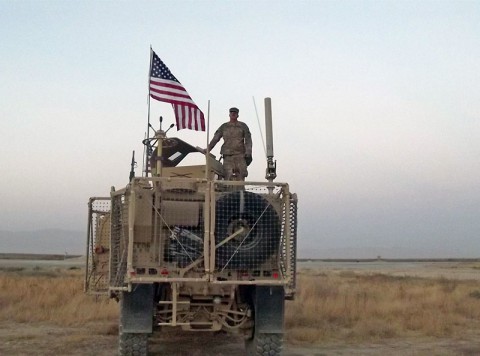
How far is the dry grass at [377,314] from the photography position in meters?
13.0

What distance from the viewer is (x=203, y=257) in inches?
313

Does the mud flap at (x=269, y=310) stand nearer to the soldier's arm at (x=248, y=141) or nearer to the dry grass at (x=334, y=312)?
the soldier's arm at (x=248, y=141)

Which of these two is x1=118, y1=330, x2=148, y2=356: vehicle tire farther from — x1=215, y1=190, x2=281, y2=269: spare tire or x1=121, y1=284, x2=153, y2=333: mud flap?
x1=215, y1=190, x2=281, y2=269: spare tire

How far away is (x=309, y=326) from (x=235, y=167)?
5.16 m

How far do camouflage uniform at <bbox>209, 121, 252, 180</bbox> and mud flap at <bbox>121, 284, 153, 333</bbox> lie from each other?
295cm

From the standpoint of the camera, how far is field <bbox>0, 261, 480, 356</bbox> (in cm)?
1093

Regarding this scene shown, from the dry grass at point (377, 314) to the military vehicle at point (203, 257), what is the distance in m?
4.19

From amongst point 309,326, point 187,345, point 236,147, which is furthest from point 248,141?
point 309,326

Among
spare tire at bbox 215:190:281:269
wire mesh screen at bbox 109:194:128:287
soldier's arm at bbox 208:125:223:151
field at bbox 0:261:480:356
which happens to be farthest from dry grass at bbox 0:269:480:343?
spare tire at bbox 215:190:281:269

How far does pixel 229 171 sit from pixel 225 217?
A: 273 cm

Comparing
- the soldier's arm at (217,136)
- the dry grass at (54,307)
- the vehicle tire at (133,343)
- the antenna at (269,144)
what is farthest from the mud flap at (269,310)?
the dry grass at (54,307)

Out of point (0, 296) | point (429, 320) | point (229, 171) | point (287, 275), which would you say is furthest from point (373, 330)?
point (0, 296)

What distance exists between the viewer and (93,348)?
10773mm

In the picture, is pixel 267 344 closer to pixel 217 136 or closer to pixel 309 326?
pixel 217 136
